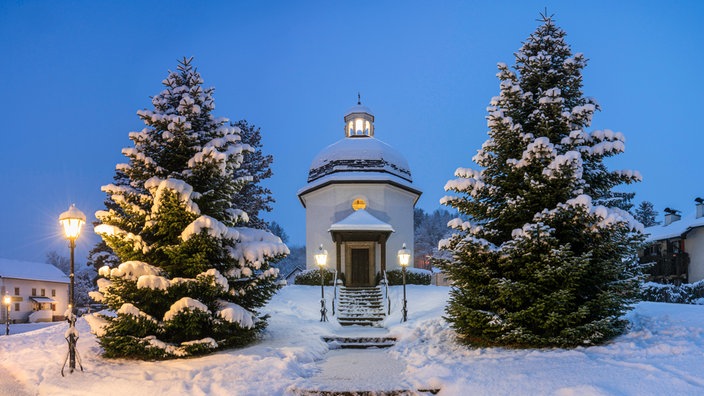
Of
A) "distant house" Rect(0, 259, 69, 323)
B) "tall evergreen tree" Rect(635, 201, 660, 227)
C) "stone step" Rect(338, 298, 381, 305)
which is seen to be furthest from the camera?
"distant house" Rect(0, 259, 69, 323)

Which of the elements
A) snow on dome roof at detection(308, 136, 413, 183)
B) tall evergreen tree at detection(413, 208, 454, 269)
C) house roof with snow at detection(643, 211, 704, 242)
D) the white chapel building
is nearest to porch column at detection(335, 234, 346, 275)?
the white chapel building

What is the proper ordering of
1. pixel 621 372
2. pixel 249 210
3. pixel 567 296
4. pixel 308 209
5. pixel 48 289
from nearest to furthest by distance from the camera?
pixel 621 372 < pixel 567 296 < pixel 249 210 < pixel 308 209 < pixel 48 289

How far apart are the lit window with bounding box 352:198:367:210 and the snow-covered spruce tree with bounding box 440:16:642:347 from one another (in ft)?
51.0

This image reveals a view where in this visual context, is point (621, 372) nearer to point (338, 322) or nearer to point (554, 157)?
point (554, 157)

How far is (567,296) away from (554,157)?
9.64 feet

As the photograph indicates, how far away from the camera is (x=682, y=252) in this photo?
28.5 meters

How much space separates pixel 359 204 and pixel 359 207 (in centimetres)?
17

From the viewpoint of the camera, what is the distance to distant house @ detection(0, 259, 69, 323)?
46.4 metres

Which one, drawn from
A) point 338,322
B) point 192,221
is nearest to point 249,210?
point 338,322

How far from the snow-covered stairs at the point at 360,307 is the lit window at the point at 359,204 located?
5156 millimetres

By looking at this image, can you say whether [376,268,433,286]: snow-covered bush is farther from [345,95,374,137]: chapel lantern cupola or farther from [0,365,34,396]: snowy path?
[0,365,34,396]: snowy path

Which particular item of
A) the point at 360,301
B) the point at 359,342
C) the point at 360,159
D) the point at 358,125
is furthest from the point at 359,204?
the point at 359,342

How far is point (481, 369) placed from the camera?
8930 mm

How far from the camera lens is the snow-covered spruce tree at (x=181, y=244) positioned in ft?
35.4
